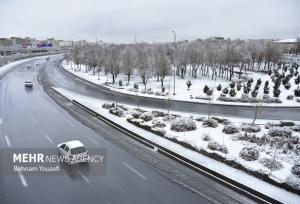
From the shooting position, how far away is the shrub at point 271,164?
18.2 meters

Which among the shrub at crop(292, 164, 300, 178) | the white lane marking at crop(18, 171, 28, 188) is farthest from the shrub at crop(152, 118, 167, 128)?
the white lane marking at crop(18, 171, 28, 188)

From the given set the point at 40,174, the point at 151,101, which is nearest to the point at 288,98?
the point at 151,101

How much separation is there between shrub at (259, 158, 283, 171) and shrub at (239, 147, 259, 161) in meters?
0.71

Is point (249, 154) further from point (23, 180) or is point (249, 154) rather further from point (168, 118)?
point (23, 180)

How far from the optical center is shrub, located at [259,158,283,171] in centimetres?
1819

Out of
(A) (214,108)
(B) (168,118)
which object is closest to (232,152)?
(B) (168,118)

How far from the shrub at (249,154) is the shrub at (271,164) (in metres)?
0.71

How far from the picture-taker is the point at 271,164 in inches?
727

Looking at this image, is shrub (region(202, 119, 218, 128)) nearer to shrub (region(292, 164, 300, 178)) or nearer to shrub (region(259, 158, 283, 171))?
shrub (region(259, 158, 283, 171))

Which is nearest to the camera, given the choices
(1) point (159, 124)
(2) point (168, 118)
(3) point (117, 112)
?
(1) point (159, 124)

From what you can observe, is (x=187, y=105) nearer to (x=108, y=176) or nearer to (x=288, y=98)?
(x=288, y=98)

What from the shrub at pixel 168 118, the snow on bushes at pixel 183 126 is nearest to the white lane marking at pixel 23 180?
the snow on bushes at pixel 183 126

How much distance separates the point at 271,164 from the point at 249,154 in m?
1.65

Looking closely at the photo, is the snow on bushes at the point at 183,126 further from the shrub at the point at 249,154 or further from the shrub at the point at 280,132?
the shrub at the point at 249,154
